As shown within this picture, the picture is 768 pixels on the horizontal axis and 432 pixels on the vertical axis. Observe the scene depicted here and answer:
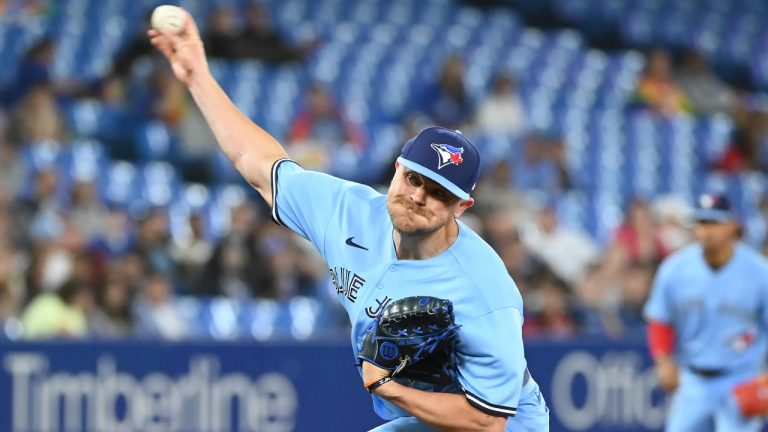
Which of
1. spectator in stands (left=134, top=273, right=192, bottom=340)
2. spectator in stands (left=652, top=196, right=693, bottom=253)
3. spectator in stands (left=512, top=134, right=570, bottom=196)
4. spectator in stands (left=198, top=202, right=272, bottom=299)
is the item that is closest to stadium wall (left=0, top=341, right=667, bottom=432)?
spectator in stands (left=134, top=273, right=192, bottom=340)

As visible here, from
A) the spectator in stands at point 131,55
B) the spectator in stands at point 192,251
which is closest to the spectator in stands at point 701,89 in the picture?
the spectator in stands at point 131,55

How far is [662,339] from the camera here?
868cm

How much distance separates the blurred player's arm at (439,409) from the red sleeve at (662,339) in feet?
14.6

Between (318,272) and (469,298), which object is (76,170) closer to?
(318,272)

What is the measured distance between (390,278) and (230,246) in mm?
6112

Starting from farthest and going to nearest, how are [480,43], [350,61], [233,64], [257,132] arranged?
[480,43] < [350,61] < [233,64] < [257,132]

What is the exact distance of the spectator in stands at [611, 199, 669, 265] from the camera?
12297mm

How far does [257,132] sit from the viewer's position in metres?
4.89

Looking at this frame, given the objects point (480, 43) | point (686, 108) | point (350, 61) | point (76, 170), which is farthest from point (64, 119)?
point (686, 108)

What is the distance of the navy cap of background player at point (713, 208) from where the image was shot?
27.2ft

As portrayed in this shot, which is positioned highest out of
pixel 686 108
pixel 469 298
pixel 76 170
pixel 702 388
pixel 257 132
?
pixel 686 108

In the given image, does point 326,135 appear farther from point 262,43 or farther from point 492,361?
point 492,361

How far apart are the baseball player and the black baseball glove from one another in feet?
14.6

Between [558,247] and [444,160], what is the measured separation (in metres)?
7.87
